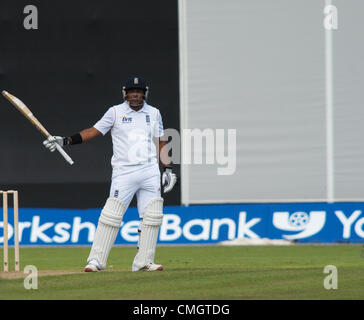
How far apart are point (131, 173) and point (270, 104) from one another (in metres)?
6.35

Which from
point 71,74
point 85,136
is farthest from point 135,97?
point 71,74

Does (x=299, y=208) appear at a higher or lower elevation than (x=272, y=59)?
lower

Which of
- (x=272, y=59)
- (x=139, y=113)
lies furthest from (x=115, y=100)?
(x=139, y=113)

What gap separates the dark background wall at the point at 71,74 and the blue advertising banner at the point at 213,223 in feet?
0.98

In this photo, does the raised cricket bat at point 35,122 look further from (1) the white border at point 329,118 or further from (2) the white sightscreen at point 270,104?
(1) the white border at point 329,118

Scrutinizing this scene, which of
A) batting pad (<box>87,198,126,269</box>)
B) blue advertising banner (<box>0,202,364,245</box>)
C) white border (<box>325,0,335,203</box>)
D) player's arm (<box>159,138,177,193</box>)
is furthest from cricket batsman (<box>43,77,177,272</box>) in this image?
white border (<box>325,0,335,203</box>)

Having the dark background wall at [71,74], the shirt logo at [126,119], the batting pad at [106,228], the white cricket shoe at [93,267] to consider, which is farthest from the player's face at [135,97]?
the dark background wall at [71,74]

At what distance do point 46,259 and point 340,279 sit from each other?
217 inches

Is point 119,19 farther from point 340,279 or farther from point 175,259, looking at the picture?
point 340,279

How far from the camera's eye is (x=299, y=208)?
15.1m

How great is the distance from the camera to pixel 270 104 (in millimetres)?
15445

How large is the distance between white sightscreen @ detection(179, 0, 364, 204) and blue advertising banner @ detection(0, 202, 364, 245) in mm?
377

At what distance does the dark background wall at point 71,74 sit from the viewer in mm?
15281

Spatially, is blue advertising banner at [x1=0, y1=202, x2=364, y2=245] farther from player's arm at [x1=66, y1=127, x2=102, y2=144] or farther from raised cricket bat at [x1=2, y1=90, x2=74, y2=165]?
player's arm at [x1=66, y1=127, x2=102, y2=144]
